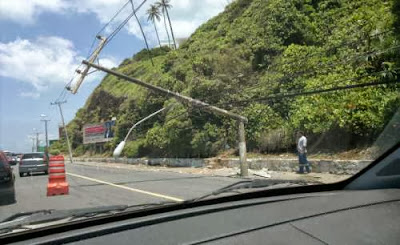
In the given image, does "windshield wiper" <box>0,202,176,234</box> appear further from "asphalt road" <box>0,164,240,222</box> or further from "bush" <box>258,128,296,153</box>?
"bush" <box>258,128,296,153</box>

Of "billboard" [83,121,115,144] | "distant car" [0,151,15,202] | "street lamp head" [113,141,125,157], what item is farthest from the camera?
"billboard" [83,121,115,144]

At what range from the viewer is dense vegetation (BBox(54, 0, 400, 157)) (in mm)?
18594

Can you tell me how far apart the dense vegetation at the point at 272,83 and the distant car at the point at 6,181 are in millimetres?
8953

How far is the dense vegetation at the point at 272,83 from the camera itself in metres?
18.6

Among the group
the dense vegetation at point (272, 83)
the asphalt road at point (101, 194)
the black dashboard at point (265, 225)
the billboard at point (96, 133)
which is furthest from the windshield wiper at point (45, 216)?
the billboard at point (96, 133)

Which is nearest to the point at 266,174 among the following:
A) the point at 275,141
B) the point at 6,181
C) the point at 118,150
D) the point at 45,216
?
the point at 275,141

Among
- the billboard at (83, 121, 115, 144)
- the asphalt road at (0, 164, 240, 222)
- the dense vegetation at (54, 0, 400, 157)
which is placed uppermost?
the dense vegetation at (54, 0, 400, 157)

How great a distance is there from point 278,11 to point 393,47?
14875 millimetres

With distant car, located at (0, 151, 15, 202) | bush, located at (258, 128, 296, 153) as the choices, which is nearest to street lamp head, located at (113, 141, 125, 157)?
bush, located at (258, 128, 296, 153)

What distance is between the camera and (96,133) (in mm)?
21250

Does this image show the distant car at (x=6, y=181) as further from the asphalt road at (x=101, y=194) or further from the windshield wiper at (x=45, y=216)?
the windshield wiper at (x=45, y=216)

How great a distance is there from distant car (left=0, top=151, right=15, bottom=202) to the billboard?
1077cm

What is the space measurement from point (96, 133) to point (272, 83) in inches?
386

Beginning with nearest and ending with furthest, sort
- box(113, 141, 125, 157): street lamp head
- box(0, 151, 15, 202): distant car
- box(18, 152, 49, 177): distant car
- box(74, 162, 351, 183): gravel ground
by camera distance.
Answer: box(74, 162, 351, 183): gravel ground → box(0, 151, 15, 202): distant car → box(18, 152, 49, 177): distant car → box(113, 141, 125, 157): street lamp head
